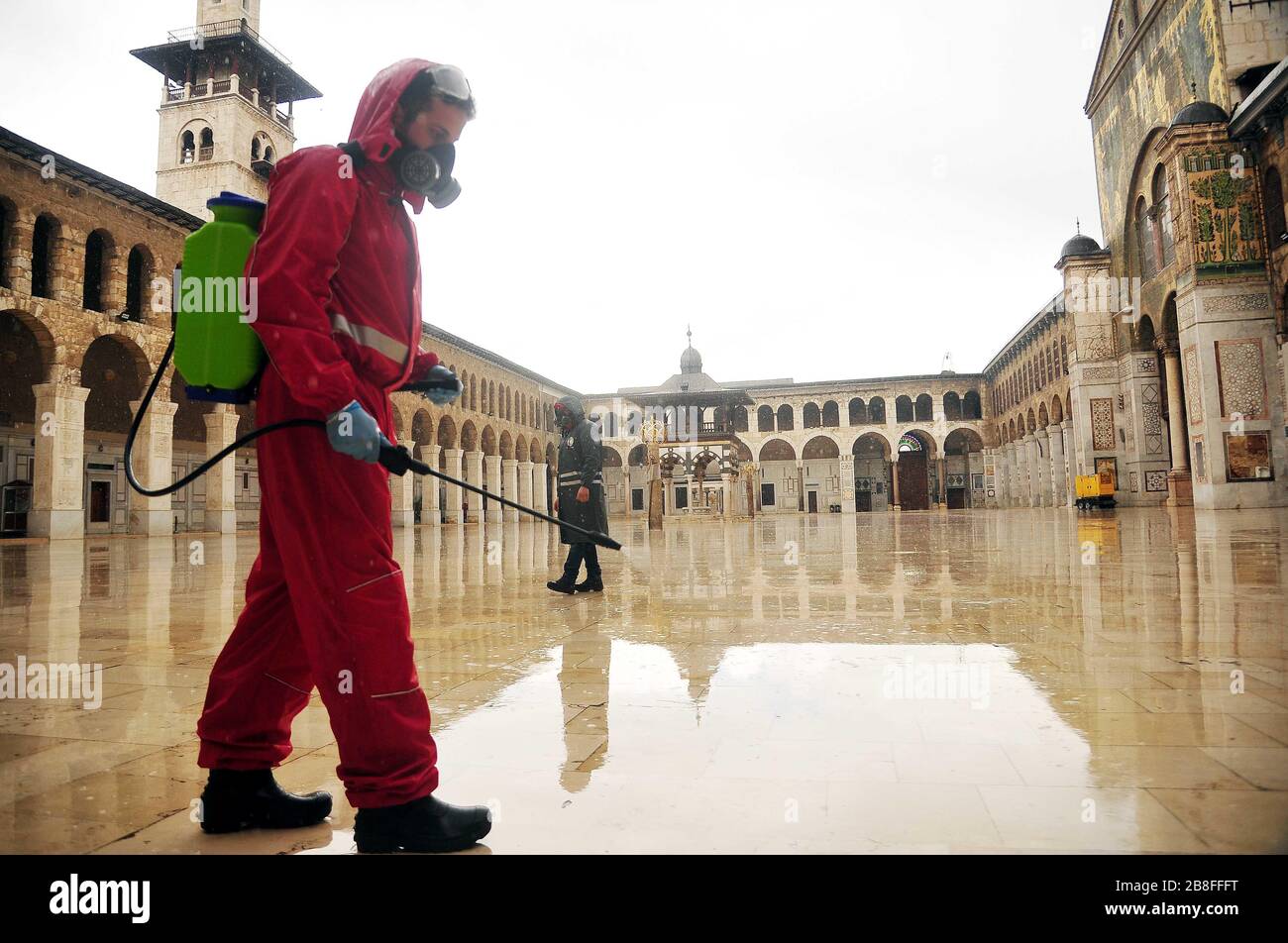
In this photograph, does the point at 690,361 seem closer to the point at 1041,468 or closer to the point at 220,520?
the point at 1041,468

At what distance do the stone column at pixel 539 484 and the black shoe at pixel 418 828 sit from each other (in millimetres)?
44714

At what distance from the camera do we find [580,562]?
630 centimetres

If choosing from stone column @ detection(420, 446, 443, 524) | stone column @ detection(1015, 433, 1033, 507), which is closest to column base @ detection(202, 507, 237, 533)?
stone column @ detection(420, 446, 443, 524)

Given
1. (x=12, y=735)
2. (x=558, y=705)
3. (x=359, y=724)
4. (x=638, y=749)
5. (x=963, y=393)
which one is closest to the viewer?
(x=359, y=724)

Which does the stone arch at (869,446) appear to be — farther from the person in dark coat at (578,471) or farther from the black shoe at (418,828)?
the black shoe at (418,828)

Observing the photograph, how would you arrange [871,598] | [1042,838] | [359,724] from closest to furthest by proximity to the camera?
1. [1042,838]
2. [359,724]
3. [871,598]

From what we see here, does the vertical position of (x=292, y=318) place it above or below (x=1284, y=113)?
below

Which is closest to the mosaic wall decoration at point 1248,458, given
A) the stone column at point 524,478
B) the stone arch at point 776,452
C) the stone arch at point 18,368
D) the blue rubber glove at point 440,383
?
the blue rubber glove at point 440,383

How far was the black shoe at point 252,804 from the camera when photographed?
1.77m

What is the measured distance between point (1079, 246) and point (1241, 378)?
10.8 m
